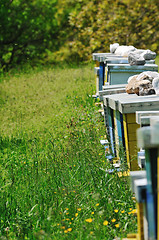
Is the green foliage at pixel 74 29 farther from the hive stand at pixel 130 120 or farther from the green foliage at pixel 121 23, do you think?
the hive stand at pixel 130 120

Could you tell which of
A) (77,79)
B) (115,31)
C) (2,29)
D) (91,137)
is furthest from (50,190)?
(2,29)

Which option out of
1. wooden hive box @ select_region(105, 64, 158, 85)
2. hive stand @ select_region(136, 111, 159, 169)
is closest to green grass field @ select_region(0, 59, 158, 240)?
hive stand @ select_region(136, 111, 159, 169)

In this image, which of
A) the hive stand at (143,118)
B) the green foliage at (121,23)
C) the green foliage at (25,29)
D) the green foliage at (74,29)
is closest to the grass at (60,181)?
the hive stand at (143,118)

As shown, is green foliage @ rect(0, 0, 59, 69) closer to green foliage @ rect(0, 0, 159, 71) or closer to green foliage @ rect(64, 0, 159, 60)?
green foliage @ rect(0, 0, 159, 71)

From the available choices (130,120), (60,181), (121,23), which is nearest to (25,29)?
(121,23)

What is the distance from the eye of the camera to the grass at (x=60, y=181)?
3.50m

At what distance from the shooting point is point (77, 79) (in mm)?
11812

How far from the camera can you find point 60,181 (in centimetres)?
447

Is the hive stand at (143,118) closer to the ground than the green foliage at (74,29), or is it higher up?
closer to the ground

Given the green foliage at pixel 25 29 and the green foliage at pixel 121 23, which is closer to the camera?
the green foliage at pixel 121 23

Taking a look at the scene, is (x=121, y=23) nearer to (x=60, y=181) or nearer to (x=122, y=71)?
(x=122, y=71)

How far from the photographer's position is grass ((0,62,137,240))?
3.50 meters

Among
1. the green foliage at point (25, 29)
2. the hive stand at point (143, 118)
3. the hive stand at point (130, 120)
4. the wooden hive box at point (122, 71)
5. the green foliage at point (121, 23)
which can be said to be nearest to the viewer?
the hive stand at point (143, 118)

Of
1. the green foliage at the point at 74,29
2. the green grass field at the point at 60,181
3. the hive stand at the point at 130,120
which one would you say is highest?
the green foliage at the point at 74,29
